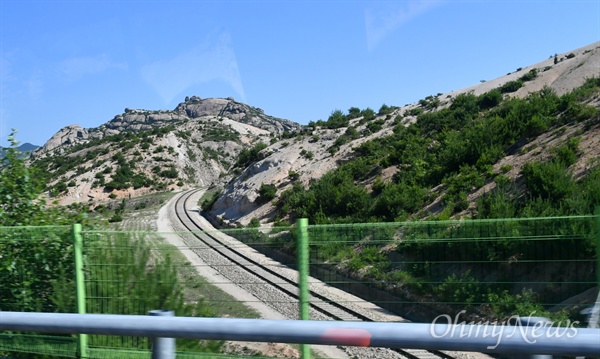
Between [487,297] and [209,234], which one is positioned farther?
[209,234]

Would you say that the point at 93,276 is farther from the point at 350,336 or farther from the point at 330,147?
the point at 330,147

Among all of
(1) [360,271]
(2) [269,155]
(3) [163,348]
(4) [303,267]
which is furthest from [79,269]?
(2) [269,155]

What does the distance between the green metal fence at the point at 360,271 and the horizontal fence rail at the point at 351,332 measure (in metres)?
1.72

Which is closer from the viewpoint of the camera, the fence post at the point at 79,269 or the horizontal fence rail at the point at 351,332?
the horizontal fence rail at the point at 351,332

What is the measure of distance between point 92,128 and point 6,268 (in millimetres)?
166678

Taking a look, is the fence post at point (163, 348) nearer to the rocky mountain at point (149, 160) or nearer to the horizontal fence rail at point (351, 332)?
the horizontal fence rail at point (351, 332)

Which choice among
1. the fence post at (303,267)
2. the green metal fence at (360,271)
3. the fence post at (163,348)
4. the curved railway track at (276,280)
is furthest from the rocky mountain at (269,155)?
the fence post at (163,348)

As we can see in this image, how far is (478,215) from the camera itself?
1919 centimetres

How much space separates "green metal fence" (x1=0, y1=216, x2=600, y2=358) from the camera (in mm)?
5668

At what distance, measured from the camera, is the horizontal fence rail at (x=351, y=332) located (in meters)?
3.18

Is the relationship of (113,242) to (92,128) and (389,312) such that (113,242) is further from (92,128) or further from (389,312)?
(92,128)

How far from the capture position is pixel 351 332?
11.6ft

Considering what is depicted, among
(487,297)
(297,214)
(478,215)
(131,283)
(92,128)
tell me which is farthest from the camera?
(92,128)

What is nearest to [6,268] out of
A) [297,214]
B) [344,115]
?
[297,214]
